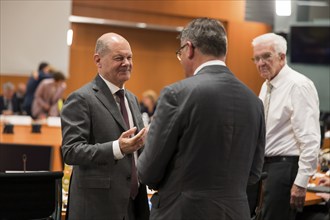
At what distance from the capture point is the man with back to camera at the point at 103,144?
3123 mm

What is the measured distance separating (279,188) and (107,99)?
1.60 meters

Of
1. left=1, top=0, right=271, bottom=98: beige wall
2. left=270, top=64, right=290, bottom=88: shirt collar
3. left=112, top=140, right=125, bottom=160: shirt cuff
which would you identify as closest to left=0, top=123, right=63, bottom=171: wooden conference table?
left=270, top=64, right=290, bottom=88: shirt collar

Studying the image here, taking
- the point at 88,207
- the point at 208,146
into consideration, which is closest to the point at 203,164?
the point at 208,146

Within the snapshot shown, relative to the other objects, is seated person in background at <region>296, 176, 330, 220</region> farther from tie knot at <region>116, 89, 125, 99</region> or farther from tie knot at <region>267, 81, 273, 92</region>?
tie knot at <region>116, 89, 125, 99</region>

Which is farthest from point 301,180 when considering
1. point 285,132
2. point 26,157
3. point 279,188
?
point 26,157

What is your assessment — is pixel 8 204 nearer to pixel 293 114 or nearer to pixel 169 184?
pixel 169 184

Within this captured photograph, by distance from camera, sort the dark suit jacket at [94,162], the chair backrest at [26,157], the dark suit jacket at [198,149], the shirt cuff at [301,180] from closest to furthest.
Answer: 1. the dark suit jacket at [198,149]
2. the dark suit jacket at [94,162]
3. the shirt cuff at [301,180]
4. the chair backrest at [26,157]

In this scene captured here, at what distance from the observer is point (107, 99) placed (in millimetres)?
3291

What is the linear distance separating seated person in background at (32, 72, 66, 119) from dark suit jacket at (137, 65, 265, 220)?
7.72 m

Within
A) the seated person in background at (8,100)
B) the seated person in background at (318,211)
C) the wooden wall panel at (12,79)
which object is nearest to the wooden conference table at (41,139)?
the seated person in background at (318,211)

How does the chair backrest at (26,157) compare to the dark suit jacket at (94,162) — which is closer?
the dark suit jacket at (94,162)

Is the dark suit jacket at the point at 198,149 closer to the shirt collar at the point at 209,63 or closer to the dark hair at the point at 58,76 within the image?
the shirt collar at the point at 209,63

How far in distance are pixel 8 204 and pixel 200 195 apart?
1.30 m

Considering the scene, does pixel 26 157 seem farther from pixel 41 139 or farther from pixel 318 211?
pixel 318 211
